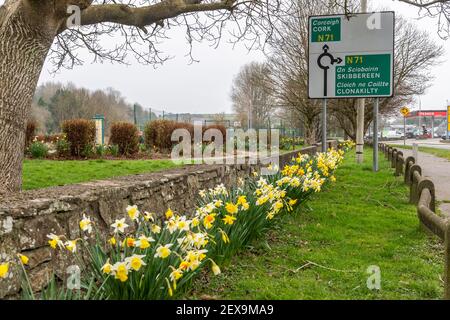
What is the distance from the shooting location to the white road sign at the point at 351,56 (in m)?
10.3

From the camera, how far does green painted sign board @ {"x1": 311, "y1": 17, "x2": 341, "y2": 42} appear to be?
10234mm

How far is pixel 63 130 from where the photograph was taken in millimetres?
15008

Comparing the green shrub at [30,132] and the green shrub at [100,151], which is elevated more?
the green shrub at [30,132]

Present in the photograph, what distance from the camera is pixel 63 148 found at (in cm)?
1441

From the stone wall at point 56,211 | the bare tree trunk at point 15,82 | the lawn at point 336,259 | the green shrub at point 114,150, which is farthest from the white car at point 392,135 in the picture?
the stone wall at point 56,211

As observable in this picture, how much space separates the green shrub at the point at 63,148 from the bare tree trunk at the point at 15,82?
917 centimetres

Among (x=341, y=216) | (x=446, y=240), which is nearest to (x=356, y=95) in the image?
(x=341, y=216)

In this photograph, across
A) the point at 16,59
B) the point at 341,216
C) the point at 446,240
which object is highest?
the point at 16,59

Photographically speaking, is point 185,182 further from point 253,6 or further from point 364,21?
point 364,21

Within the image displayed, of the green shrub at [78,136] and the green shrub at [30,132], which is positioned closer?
the green shrub at [78,136]

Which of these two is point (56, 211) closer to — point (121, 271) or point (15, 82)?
point (121, 271)

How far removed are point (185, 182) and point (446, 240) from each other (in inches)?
116

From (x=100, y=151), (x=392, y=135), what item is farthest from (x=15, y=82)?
(x=392, y=135)

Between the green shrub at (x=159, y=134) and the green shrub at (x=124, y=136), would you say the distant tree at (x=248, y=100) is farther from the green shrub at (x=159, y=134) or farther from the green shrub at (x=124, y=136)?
the green shrub at (x=124, y=136)
